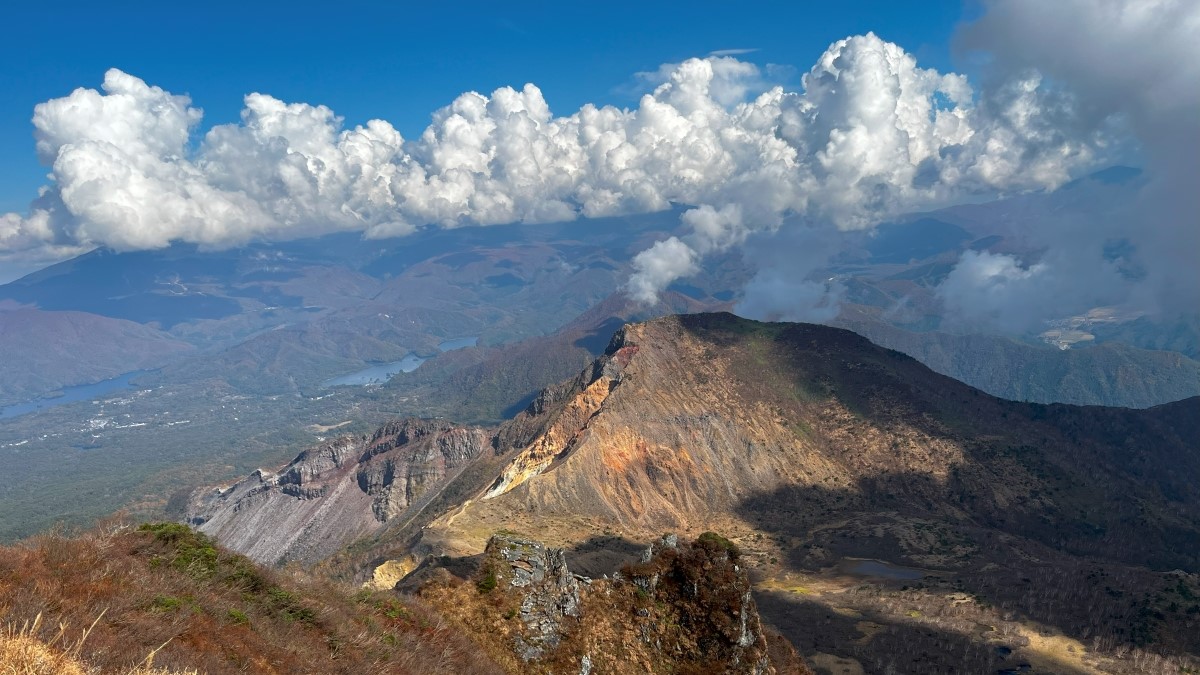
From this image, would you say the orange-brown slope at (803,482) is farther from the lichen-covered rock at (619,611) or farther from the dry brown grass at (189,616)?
the dry brown grass at (189,616)

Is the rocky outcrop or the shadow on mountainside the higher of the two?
the rocky outcrop

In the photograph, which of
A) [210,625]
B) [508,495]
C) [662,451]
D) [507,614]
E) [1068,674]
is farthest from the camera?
[662,451]

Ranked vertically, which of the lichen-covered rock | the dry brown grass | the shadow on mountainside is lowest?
the shadow on mountainside

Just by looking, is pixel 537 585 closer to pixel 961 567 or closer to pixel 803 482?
pixel 961 567

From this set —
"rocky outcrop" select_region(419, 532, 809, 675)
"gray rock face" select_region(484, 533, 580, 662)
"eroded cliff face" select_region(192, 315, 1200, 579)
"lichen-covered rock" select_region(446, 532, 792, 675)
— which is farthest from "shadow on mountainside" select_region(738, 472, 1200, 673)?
"gray rock face" select_region(484, 533, 580, 662)

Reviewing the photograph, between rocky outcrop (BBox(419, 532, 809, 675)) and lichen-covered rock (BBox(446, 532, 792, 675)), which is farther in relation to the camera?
lichen-covered rock (BBox(446, 532, 792, 675))

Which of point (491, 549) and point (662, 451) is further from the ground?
point (491, 549)

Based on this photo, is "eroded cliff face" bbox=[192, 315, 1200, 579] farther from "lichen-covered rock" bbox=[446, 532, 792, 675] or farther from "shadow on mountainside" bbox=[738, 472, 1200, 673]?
"lichen-covered rock" bbox=[446, 532, 792, 675]

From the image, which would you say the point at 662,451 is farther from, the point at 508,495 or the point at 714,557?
the point at 714,557

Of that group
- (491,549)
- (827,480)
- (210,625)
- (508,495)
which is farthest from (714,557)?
(827,480)
